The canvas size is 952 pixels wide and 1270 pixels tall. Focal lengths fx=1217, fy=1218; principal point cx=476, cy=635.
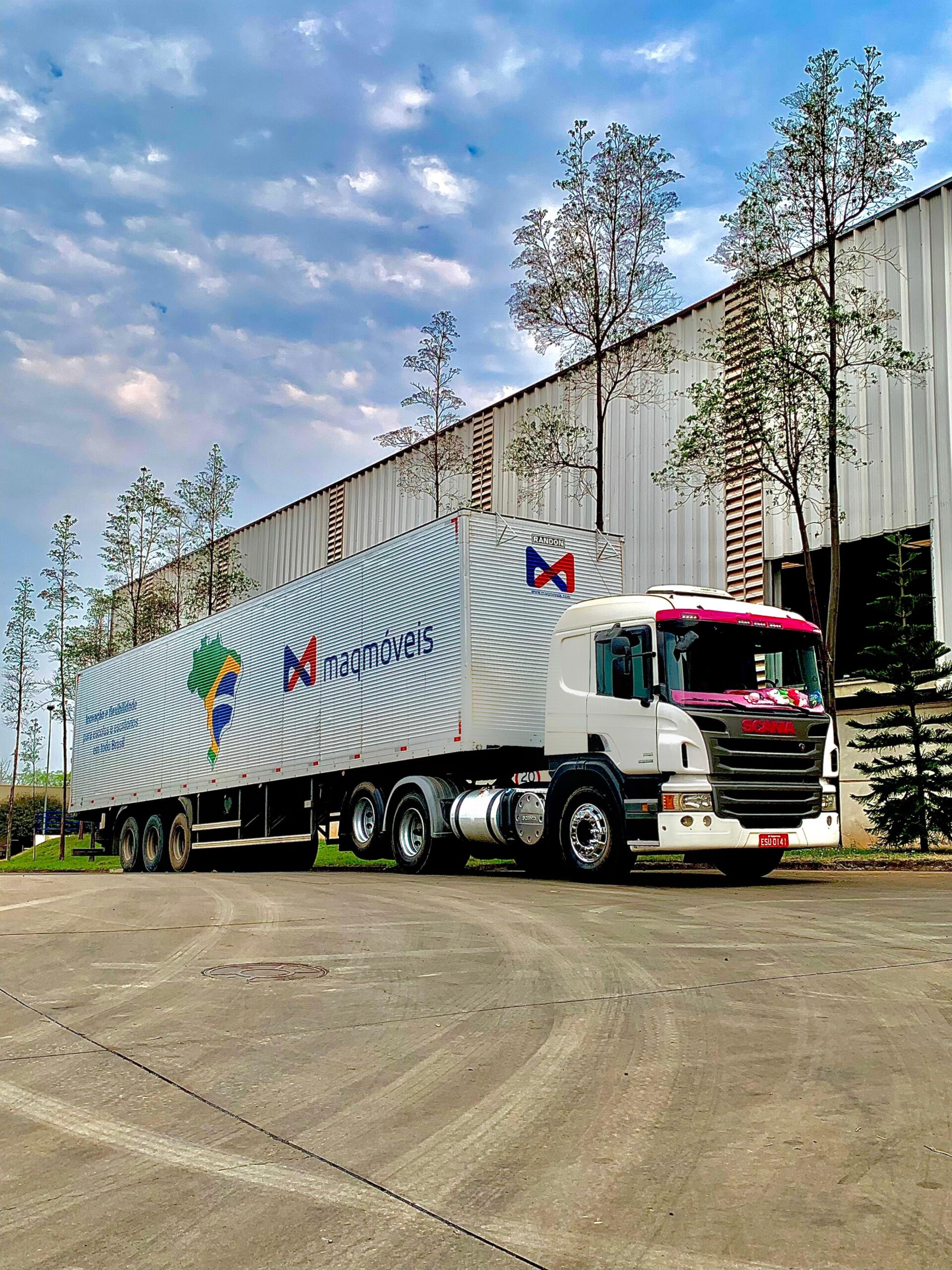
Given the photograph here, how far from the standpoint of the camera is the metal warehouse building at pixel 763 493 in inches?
925

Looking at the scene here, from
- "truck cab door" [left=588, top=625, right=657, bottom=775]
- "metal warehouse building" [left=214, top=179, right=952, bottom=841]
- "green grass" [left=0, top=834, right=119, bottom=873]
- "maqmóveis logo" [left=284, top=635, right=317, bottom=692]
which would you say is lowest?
"green grass" [left=0, top=834, right=119, bottom=873]

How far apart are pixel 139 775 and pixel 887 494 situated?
16825 mm

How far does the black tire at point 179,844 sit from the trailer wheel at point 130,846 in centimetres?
176

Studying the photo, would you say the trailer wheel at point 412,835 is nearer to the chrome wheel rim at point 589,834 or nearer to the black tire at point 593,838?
the black tire at point 593,838

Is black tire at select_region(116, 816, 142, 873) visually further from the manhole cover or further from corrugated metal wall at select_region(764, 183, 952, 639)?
the manhole cover

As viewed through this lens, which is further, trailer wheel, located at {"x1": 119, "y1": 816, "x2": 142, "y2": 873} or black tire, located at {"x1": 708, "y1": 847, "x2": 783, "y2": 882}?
trailer wheel, located at {"x1": 119, "y1": 816, "x2": 142, "y2": 873}

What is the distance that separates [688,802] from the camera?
14.1 metres

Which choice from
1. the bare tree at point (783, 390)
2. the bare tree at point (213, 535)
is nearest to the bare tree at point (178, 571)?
the bare tree at point (213, 535)

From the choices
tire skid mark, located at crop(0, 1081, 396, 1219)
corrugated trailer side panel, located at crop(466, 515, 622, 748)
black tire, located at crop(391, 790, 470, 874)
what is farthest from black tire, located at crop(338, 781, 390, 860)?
tire skid mark, located at crop(0, 1081, 396, 1219)

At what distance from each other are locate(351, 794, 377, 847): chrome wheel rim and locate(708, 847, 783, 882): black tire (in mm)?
5272

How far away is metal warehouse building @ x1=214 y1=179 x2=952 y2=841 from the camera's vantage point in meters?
23.5

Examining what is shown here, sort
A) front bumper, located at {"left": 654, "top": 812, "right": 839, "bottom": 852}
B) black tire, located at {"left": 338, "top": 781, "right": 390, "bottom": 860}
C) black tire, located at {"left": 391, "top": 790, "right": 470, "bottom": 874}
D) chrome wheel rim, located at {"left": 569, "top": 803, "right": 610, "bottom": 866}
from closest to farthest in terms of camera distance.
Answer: front bumper, located at {"left": 654, "top": 812, "right": 839, "bottom": 852} < chrome wheel rim, located at {"left": 569, "top": 803, "right": 610, "bottom": 866} < black tire, located at {"left": 391, "top": 790, "right": 470, "bottom": 874} < black tire, located at {"left": 338, "top": 781, "right": 390, "bottom": 860}

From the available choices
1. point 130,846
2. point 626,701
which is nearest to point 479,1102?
point 626,701

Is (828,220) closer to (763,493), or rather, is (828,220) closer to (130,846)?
(763,493)
